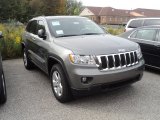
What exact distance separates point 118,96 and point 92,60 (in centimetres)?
124

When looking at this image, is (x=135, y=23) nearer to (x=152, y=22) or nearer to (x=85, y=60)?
(x=152, y=22)

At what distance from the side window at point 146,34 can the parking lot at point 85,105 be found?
1.47m

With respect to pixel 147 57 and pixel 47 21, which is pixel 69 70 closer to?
pixel 47 21

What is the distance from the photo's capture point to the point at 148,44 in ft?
23.1

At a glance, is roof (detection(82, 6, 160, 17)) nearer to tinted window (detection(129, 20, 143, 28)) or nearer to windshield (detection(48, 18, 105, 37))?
tinted window (detection(129, 20, 143, 28))

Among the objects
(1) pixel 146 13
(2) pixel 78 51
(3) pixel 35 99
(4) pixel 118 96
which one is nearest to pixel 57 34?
(2) pixel 78 51

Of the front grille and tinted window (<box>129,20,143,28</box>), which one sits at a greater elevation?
the front grille

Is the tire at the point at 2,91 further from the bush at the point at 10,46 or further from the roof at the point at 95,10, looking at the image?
the roof at the point at 95,10

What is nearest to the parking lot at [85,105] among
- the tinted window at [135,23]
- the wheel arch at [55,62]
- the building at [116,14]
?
the wheel arch at [55,62]

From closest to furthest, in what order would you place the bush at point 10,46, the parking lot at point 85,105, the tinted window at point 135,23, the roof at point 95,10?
1. the parking lot at point 85,105
2. the bush at point 10,46
3. the tinted window at point 135,23
4. the roof at point 95,10

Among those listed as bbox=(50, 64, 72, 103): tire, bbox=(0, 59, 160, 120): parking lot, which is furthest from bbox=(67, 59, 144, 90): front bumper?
bbox=(0, 59, 160, 120): parking lot

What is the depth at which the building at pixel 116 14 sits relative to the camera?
80.4 meters

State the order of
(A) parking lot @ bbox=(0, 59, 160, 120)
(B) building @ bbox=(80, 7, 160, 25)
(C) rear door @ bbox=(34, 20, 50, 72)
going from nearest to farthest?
(A) parking lot @ bbox=(0, 59, 160, 120), (C) rear door @ bbox=(34, 20, 50, 72), (B) building @ bbox=(80, 7, 160, 25)

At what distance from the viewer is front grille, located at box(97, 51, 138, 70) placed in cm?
446
